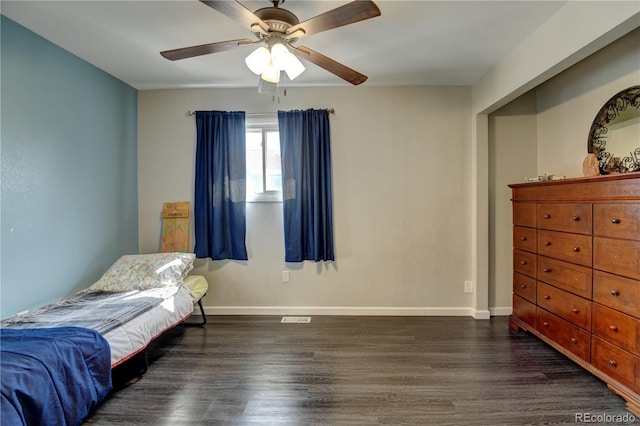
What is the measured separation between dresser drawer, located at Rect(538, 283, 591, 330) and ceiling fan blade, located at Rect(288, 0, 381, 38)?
2330mm

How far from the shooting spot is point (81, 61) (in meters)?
2.59

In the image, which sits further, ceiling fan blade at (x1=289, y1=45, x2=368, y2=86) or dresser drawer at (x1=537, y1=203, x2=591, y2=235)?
dresser drawer at (x1=537, y1=203, x2=591, y2=235)

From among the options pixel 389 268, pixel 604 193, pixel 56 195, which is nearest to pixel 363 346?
pixel 389 268

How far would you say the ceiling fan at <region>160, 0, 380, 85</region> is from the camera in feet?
4.75

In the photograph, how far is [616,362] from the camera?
1800 mm

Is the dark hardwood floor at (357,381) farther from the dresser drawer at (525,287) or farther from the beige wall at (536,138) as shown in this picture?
the beige wall at (536,138)

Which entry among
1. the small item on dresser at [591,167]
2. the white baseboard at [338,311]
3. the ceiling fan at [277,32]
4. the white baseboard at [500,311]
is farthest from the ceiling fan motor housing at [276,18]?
the white baseboard at [500,311]

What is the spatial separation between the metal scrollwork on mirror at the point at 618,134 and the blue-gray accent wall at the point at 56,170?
14.5 feet

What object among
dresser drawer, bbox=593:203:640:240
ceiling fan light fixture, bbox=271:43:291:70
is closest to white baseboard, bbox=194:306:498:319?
dresser drawer, bbox=593:203:640:240

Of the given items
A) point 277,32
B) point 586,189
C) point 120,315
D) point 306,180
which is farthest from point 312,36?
point 120,315

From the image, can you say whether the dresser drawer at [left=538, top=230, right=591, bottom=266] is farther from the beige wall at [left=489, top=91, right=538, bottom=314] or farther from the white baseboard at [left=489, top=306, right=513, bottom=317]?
the white baseboard at [left=489, top=306, right=513, bottom=317]

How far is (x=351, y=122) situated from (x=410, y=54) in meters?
0.91

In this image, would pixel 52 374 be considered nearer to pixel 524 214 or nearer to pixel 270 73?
pixel 270 73

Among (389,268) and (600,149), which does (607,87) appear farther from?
(389,268)
